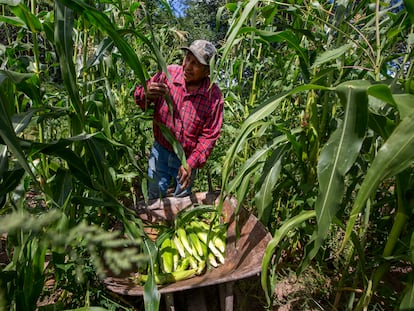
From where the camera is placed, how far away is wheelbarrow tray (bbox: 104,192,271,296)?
1.25 m

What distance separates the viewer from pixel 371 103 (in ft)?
2.87

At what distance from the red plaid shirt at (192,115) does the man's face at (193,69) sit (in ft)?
0.21

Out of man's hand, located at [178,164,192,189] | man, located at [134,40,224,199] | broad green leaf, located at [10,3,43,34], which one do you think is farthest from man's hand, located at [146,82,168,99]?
broad green leaf, located at [10,3,43,34]

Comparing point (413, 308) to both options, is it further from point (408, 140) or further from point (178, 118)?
point (178, 118)

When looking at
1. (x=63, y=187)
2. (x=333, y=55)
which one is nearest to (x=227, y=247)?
(x=63, y=187)

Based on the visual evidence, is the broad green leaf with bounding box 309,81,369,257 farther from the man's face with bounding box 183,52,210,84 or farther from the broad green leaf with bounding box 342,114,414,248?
the man's face with bounding box 183,52,210,84

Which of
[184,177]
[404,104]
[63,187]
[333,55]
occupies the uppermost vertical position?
[333,55]

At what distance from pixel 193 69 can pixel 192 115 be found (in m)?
0.30

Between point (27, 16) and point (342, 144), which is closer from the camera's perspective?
point (342, 144)

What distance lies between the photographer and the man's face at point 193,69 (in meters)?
2.00

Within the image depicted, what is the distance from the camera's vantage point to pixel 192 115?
2.17 m

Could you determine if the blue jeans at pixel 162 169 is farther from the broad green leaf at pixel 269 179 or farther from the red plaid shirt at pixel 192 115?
the broad green leaf at pixel 269 179

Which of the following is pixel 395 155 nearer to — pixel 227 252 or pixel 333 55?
pixel 333 55

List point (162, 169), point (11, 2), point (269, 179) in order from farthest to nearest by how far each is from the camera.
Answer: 1. point (162, 169)
2. point (269, 179)
3. point (11, 2)
